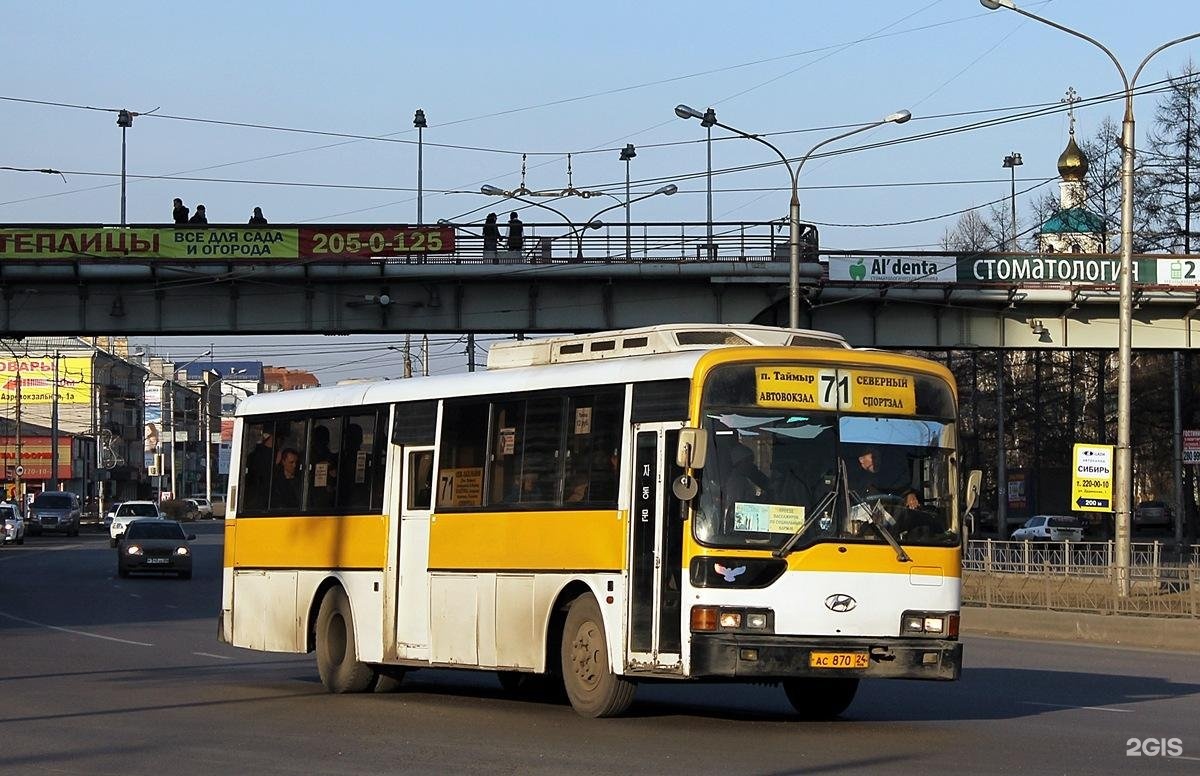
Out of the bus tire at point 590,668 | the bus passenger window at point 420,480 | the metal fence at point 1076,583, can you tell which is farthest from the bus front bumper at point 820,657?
the metal fence at point 1076,583

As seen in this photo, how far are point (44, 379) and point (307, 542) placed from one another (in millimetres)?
130894

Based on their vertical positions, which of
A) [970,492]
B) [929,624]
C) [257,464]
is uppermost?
[257,464]

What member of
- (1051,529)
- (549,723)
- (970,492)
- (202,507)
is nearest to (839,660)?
(970,492)

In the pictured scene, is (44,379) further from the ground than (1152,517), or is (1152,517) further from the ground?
(44,379)

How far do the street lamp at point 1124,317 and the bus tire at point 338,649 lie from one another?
14053 mm

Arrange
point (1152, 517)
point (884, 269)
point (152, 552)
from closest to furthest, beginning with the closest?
point (152, 552)
point (884, 269)
point (1152, 517)

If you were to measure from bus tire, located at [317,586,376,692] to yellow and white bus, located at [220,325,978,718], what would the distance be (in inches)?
1.8

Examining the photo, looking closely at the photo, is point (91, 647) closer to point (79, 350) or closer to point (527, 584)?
point (527, 584)

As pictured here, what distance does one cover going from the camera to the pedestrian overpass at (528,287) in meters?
48.4

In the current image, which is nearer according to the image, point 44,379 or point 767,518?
point 767,518

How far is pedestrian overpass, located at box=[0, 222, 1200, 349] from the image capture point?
48.4 metres

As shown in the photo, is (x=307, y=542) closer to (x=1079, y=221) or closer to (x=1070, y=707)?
(x=1070, y=707)

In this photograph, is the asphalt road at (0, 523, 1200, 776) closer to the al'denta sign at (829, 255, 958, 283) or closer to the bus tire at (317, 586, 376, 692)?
the bus tire at (317, 586, 376, 692)

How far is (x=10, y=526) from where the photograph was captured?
7581 centimetres
